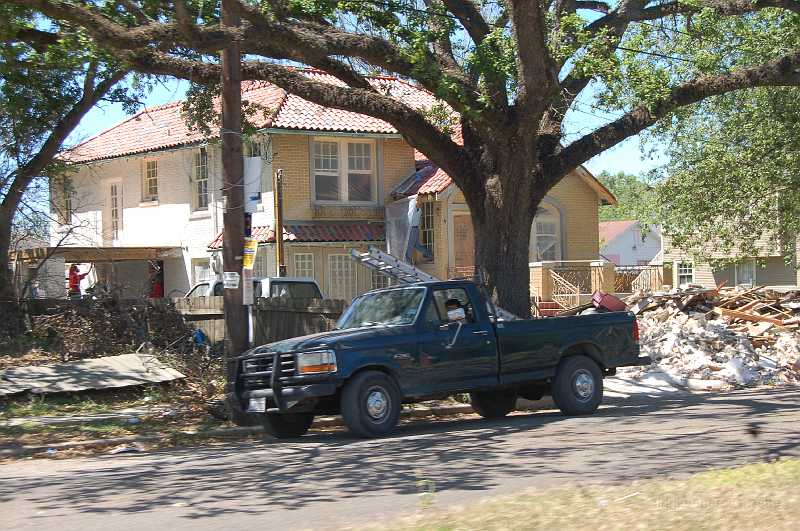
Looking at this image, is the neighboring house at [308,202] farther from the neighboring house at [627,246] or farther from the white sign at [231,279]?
the neighboring house at [627,246]

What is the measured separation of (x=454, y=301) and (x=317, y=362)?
7.32 feet

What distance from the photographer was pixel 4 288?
19.8 meters

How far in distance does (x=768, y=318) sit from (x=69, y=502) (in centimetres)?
1825

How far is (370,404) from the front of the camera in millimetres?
12062

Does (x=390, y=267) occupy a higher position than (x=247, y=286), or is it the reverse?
(x=390, y=267)

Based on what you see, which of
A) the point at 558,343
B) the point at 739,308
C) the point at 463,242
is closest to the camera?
the point at 558,343

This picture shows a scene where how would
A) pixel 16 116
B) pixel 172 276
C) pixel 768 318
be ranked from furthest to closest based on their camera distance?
pixel 172 276, pixel 768 318, pixel 16 116

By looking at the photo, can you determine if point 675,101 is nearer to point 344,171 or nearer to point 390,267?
point 390,267

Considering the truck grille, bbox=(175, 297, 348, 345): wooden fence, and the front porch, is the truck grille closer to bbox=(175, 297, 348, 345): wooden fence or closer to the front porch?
bbox=(175, 297, 348, 345): wooden fence

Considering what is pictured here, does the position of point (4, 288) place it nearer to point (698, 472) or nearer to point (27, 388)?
point (27, 388)

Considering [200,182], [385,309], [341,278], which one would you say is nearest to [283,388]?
[385,309]

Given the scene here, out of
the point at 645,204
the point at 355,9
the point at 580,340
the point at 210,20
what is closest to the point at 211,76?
the point at 210,20

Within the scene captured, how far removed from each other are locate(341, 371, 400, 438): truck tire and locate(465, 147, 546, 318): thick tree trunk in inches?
186

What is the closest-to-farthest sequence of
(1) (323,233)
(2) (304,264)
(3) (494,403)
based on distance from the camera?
1. (3) (494,403)
2. (1) (323,233)
3. (2) (304,264)
